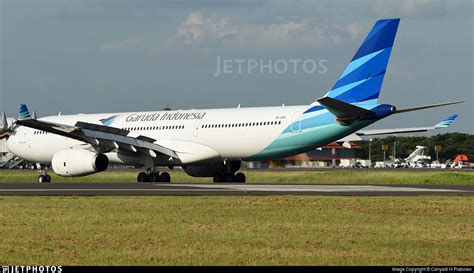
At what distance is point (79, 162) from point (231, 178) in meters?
9.47

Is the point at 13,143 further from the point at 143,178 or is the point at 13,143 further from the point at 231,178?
the point at 231,178

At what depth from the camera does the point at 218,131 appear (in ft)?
181

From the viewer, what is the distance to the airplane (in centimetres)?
4922

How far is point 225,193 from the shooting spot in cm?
3822

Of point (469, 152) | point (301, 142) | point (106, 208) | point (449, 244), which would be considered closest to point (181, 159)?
point (301, 142)

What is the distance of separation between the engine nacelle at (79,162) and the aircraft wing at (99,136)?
97 centimetres

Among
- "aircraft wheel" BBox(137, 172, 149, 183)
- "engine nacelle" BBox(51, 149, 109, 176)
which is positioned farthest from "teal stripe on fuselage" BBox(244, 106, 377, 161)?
"engine nacelle" BBox(51, 149, 109, 176)

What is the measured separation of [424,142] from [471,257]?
182799mm

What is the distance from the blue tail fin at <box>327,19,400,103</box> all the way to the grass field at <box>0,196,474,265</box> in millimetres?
16167

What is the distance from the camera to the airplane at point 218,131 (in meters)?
49.2

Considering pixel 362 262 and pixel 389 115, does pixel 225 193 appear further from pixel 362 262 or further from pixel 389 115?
pixel 362 262

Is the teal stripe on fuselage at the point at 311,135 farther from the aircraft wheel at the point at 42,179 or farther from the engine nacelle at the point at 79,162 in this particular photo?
the aircraft wheel at the point at 42,179

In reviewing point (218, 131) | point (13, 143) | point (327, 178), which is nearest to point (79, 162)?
point (218, 131)

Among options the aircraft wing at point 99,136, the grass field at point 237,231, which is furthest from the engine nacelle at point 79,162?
the grass field at point 237,231
